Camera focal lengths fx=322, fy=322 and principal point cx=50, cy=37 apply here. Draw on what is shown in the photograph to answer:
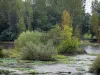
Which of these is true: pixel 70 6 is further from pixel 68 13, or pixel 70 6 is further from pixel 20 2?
pixel 20 2

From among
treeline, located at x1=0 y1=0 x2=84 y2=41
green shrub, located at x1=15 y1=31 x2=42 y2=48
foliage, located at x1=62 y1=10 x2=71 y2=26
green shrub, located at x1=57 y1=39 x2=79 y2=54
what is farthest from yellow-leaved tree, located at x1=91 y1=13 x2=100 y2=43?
green shrub, located at x1=15 y1=31 x2=42 y2=48

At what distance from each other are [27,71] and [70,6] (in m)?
55.2

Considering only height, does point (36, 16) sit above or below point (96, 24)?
above

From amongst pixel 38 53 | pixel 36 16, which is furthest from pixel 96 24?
pixel 38 53

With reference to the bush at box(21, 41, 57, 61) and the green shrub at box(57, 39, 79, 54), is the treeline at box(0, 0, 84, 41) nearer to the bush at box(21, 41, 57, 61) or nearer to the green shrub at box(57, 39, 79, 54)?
the green shrub at box(57, 39, 79, 54)

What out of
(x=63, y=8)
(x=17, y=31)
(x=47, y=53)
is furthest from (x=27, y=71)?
(x=63, y=8)

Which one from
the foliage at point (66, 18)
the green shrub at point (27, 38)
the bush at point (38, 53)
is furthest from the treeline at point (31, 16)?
the bush at point (38, 53)

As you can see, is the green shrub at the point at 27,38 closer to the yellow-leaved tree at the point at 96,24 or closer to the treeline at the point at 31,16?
the treeline at the point at 31,16

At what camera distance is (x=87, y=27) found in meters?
82.2

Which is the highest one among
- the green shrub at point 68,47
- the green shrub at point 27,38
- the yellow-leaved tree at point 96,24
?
the green shrub at point 27,38

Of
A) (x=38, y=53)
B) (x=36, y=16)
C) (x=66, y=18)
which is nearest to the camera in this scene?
(x=38, y=53)

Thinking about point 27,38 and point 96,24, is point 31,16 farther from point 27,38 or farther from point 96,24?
point 27,38

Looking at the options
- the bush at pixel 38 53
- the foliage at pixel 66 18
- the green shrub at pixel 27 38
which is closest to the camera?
the bush at pixel 38 53

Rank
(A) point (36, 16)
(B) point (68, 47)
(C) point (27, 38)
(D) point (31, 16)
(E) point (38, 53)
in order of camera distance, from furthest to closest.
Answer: (A) point (36, 16) → (D) point (31, 16) → (B) point (68, 47) → (C) point (27, 38) → (E) point (38, 53)
